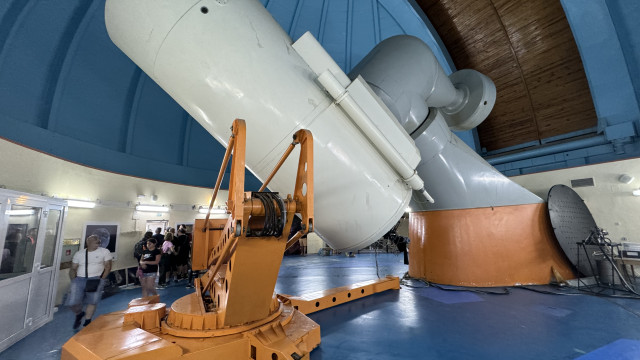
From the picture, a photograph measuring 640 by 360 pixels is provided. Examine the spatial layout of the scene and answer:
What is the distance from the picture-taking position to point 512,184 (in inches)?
234

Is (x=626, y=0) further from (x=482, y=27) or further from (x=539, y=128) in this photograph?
(x=539, y=128)

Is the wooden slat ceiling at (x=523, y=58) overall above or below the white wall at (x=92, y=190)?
above

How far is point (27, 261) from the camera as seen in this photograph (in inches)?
162

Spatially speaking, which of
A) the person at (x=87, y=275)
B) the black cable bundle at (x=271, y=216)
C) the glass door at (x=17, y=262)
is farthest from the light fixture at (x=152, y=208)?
the black cable bundle at (x=271, y=216)

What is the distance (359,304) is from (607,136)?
A: 8900 millimetres

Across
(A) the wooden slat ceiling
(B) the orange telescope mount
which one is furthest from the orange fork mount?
(A) the wooden slat ceiling

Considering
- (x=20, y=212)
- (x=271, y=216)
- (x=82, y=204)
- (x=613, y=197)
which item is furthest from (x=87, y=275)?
(x=613, y=197)

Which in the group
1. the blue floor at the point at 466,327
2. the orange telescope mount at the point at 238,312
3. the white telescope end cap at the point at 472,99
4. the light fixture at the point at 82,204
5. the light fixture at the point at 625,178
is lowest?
the blue floor at the point at 466,327

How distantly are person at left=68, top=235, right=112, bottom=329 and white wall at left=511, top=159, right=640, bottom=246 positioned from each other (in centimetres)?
1049

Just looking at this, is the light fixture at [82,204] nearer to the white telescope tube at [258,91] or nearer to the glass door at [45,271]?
the glass door at [45,271]

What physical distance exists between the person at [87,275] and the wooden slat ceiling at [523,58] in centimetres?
1159

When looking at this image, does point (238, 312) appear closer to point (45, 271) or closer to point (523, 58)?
point (45, 271)

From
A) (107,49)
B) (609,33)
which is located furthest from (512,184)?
(107,49)

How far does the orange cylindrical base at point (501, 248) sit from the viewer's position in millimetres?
5730
